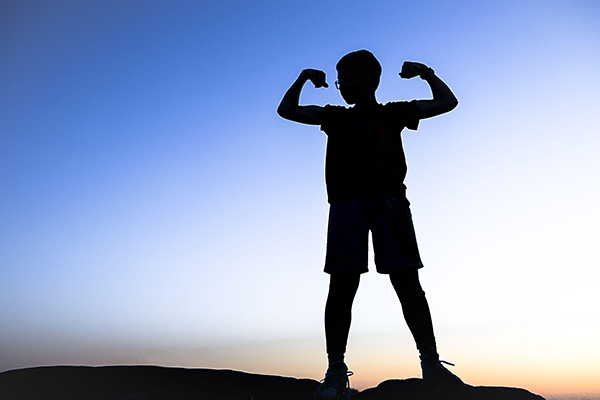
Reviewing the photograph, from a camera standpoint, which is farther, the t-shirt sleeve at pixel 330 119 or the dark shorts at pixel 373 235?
the t-shirt sleeve at pixel 330 119

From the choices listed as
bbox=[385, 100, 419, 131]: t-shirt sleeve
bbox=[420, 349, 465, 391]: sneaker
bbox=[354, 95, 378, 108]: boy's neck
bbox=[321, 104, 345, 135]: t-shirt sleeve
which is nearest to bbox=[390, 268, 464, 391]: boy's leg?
bbox=[420, 349, 465, 391]: sneaker

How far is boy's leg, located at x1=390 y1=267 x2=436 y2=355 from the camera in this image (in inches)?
157

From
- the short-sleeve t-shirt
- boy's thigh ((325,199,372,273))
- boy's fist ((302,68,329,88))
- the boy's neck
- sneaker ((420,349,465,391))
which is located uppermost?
boy's fist ((302,68,329,88))

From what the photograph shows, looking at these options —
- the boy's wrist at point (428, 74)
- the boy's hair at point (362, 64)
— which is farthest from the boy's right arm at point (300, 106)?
the boy's wrist at point (428, 74)

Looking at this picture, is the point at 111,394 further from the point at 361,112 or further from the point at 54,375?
the point at 361,112

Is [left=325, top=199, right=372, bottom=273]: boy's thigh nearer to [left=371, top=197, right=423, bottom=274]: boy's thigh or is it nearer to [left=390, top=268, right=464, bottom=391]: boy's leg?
[left=371, top=197, right=423, bottom=274]: boy's thigh

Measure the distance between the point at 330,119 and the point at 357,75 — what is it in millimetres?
470

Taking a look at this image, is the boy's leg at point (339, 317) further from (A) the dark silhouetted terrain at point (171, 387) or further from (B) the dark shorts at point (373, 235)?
(A) the dark silhouetted terrain at point (171, 387)

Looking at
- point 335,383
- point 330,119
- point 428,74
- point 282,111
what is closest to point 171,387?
point 335,383

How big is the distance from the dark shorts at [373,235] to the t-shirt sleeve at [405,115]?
27.4 inches

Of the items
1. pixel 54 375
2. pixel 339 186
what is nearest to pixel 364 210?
pixel 339 186

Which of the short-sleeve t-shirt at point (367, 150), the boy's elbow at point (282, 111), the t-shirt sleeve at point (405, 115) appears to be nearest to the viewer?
the short-sleeve t-shirt at point (367, 150)

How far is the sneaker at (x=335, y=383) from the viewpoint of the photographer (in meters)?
3.72

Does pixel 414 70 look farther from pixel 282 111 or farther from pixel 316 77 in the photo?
pixel 282 111
